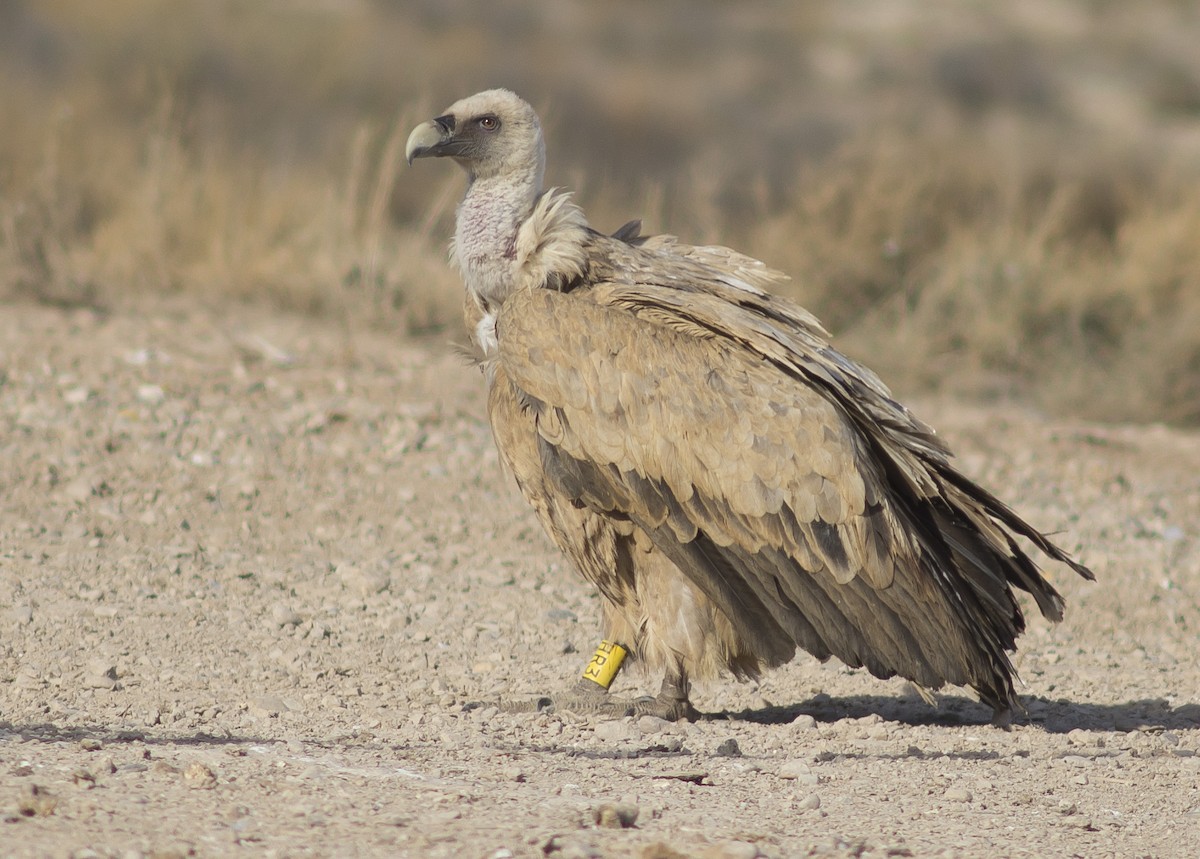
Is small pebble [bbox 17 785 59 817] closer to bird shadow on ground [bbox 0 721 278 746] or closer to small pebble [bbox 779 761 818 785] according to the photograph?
bird shadow on ground [bbox 0 721 278 746]

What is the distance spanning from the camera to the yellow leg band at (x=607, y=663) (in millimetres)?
5559

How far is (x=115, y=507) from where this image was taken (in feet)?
23.7

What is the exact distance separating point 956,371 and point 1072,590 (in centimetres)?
428

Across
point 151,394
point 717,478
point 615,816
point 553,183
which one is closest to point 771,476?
point 717,478

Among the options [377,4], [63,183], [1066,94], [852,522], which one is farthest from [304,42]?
[1066,94]

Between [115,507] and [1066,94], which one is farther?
[1066,94]

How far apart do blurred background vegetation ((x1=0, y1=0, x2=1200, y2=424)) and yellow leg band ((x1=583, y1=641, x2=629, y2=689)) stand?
1.91 m

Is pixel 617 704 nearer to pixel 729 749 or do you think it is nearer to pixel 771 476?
pixel 729 749

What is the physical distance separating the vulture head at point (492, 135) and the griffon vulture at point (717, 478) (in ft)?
0.46

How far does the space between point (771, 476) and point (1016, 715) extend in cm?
167

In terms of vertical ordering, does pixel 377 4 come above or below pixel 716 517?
above

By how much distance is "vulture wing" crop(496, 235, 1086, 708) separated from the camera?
16.4ft

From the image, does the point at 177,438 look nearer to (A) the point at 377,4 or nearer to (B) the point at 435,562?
(B) the point at 435,562

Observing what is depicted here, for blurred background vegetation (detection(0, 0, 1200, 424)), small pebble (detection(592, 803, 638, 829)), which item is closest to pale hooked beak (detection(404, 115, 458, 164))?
blurred background vegetation (detection(0, 0, 1200, 424))
